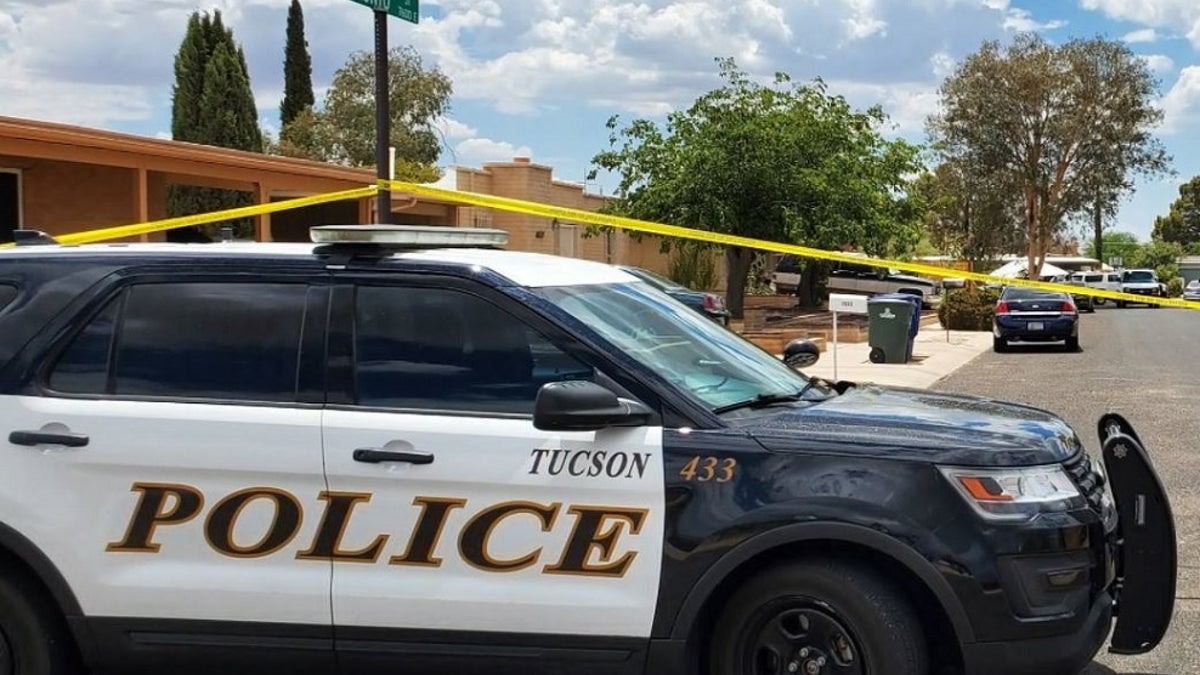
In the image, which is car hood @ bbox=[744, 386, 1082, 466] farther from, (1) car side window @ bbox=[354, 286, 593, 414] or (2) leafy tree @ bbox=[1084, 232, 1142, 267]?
(2) leafy tree @ bbox=[1084, 232, 1142, 267]

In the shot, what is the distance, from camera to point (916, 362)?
20656 millimetres

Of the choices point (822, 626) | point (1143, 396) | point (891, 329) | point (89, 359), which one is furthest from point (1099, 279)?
point (89, 359)

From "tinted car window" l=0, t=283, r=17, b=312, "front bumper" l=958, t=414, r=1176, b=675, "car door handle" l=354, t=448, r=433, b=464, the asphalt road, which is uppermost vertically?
"tinted car window" l=0, t=283, r=17, b=312

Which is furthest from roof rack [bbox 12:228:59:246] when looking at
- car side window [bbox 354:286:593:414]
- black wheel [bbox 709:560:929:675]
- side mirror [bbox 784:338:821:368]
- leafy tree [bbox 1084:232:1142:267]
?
leafy tree [bbox 1084:232:1142:267]

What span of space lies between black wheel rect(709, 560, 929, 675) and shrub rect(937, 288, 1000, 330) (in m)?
28.0

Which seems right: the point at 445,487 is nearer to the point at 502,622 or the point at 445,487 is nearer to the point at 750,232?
the point at 502,622

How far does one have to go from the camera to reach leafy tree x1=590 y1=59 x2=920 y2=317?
24.7 meters

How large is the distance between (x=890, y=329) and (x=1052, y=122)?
36043mm

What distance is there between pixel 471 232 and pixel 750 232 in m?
21.1

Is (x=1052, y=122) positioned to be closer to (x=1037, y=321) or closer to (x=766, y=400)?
(x=1037, y=321)

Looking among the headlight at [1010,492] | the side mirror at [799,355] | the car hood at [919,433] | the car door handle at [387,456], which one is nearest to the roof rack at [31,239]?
the car door handle at [387,456]

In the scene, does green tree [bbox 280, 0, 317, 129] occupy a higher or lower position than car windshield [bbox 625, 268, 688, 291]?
higher

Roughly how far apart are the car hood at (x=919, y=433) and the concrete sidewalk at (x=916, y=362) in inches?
380

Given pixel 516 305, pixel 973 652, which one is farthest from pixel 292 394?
pixel 973 652
